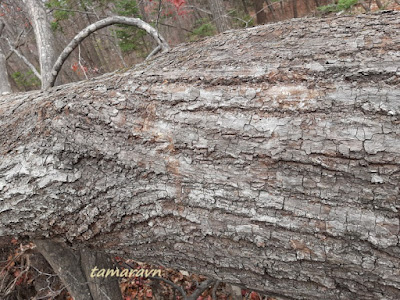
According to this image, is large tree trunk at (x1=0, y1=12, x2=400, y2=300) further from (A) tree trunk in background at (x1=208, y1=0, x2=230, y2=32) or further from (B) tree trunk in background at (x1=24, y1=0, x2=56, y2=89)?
(A) tree trunk in background at (x1=208, y1=0, x2=230, y2=32)

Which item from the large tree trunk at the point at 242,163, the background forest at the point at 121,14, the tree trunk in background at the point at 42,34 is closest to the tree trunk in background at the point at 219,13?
the background forest at the point at 121,14

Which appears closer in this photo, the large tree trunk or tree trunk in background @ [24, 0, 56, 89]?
the large tree trunk

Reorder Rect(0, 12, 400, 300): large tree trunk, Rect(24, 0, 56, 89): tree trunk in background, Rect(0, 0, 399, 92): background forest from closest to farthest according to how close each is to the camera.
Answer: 1. Rect(0, 12, 400, 300): large tree trunk
2. Rect(24, 0, 56, 89): tree trunk in background
3. Rect(0, 0, 399, 92): background forest

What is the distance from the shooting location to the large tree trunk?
3.45 ft

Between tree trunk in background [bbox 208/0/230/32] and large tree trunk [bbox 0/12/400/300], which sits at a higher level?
tree trunk in background [bbox 208/0/230/32]

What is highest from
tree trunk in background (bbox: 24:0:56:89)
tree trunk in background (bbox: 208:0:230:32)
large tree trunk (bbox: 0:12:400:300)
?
tree trunk in background (bbox: 24:0:56:89)

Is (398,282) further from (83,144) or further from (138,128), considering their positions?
(83,144)

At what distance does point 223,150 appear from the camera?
47.8 inches

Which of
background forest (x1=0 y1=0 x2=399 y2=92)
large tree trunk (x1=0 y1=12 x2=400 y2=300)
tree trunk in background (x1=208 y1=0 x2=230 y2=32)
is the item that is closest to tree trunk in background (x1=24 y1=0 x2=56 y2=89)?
background forest (x1=0 y1=0 x2=399 y2=92)

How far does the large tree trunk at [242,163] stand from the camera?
105cm

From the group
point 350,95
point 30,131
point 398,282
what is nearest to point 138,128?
point 30,131

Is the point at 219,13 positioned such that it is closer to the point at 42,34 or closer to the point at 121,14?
the point at 121,14

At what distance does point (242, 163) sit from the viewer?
118 centimetres

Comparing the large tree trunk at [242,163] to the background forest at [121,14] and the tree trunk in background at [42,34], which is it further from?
the background forest at [121,14]
